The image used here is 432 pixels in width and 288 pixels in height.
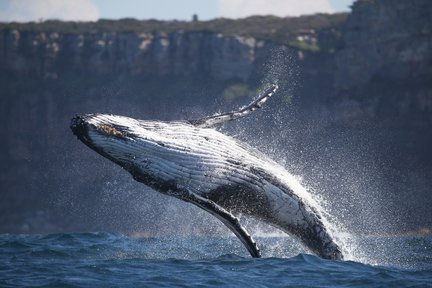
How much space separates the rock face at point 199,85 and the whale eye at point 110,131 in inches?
2188

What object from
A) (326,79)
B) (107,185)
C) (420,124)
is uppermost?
(326,79)

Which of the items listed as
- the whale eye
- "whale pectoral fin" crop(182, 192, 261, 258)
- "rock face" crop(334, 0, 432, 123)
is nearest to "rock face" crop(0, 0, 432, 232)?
"rock face" crop(334, 0, 432, 123)

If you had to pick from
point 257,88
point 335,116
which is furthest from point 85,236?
point 257,88

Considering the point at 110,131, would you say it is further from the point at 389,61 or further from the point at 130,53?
the point at 130,53

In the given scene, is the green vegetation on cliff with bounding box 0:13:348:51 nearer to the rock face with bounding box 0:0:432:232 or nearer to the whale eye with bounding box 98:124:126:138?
the rock face with bounding box 0:0:432:232

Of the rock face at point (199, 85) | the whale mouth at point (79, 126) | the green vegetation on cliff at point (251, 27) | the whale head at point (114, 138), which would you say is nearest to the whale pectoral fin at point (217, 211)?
the whale head at point (114, 138)

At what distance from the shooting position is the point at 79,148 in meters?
83.7

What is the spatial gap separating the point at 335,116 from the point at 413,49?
949 cm

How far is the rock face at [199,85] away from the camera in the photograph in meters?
74.2

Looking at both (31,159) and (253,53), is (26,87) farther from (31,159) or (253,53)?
(253,53)

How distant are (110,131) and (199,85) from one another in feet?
237

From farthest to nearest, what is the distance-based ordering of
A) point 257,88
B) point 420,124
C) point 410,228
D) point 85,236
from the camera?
point 257,88
point 420,124
point 410,228
point 85,236

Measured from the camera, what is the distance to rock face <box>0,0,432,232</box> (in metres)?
74.2

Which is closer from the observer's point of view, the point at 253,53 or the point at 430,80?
the point at 430,80
